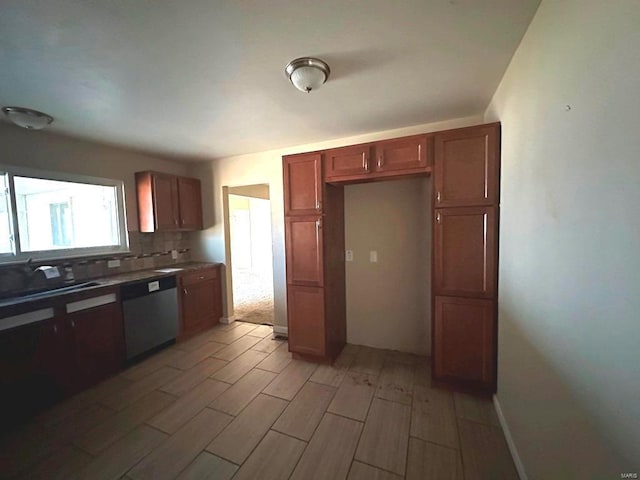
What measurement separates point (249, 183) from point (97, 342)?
2439 mm

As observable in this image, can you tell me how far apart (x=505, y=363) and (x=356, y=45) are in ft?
7.46

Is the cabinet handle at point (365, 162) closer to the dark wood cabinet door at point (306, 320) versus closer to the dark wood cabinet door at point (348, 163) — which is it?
the dark wood cabinet door at point (348, 163)

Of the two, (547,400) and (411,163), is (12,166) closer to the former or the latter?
(411,163)

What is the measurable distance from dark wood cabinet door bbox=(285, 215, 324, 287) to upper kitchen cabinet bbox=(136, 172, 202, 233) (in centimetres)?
189

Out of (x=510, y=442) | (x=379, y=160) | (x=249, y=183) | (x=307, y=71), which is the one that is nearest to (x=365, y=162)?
(x=379, y=160)

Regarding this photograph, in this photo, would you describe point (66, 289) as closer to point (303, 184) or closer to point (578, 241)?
point (303, 184)

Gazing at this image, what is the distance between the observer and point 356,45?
1.40 metres

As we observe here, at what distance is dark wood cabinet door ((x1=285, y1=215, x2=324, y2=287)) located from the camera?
2539mm

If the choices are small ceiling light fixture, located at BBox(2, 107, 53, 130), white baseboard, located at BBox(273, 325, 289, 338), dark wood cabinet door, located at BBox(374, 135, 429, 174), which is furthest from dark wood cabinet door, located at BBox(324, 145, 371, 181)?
small ceiling light fixture, located at BBox(2, 107, 53, 130)

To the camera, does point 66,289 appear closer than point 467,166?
No

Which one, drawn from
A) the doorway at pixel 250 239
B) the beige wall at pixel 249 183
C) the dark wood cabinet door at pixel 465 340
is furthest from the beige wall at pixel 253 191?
the dark wood cabinet door at pixel 465 340

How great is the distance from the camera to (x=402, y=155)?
221cm

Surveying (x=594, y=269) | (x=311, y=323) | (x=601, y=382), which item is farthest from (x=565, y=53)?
(x=311, y=323)

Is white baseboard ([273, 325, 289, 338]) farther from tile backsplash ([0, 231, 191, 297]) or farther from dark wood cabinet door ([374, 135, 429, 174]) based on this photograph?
dark wood cabinet door ([374, 135, 429, 174])
